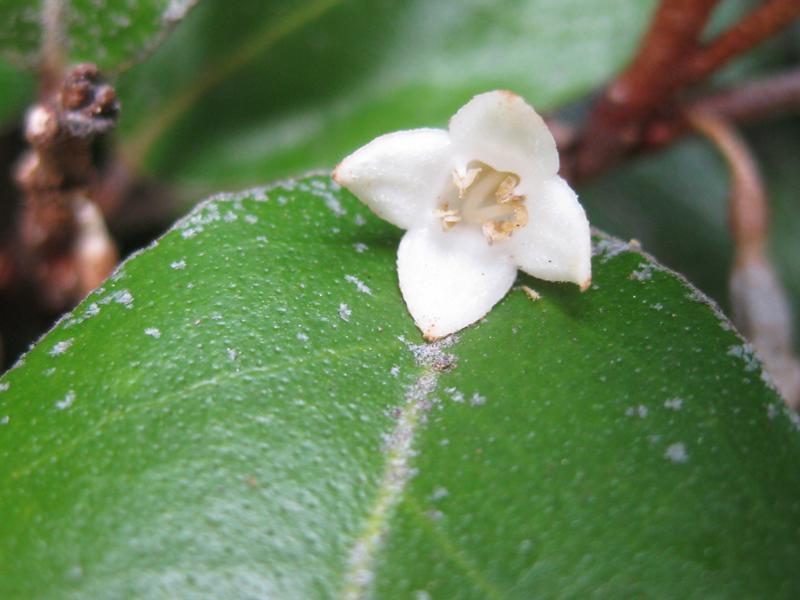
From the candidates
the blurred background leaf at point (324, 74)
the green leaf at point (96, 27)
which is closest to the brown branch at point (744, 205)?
the blurred background leaf at point (324, 74)

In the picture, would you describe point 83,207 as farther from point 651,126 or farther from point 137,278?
point 651,126

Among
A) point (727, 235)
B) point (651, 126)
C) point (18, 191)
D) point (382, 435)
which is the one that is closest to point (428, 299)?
point (382, 435)

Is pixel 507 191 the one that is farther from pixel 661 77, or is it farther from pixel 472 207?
pixel 661 77

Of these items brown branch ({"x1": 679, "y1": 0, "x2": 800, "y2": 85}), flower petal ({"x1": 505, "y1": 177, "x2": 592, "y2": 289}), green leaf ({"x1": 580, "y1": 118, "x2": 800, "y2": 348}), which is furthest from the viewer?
green leaf ({"x1": 580, "y1": 118, "x2": 800, "y2": 348})

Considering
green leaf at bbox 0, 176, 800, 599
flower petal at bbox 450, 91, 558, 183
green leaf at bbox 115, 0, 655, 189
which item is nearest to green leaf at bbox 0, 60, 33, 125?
green leaf at bbox 115, 0, 655, 189

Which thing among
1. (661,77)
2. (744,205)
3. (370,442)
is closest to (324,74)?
(661,77)

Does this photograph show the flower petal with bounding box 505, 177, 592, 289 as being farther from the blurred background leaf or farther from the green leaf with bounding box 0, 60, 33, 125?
the green leaf with bounding box 0, 60, 33, 125

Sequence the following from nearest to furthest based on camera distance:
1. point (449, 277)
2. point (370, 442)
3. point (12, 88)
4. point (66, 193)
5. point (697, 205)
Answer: point (370, 442) → point (449, 277) → point (66, 193) → point (12, 88) → point (697, 205)

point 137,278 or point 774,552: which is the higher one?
point 137,278
